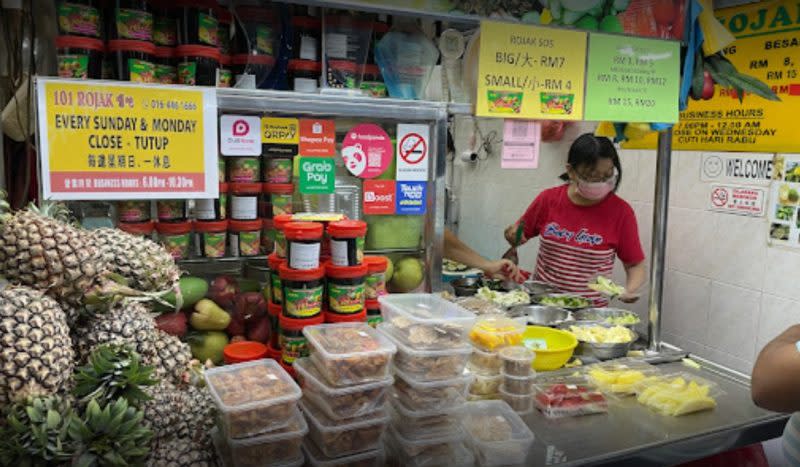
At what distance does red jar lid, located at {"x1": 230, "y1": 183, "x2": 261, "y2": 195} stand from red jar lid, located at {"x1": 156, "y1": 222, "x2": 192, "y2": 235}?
0.61ft

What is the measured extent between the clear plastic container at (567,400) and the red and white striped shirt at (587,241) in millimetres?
1586

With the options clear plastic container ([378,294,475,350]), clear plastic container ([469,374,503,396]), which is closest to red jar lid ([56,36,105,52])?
clear plastic container ([378,294,475,350])

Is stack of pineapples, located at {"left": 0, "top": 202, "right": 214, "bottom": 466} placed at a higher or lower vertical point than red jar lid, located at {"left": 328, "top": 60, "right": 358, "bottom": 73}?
lower

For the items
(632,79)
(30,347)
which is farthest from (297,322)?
(632,79)

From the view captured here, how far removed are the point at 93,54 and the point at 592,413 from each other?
5.98 feet

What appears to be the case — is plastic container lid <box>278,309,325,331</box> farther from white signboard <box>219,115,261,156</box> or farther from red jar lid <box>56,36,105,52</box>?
red jar lid <box>56,36,105,52</box>

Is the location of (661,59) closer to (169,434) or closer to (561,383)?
(561,383)

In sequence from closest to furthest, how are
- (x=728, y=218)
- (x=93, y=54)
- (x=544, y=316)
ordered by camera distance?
(x=93, y=54) < (x=544, y=316) < (x=728, y=218)

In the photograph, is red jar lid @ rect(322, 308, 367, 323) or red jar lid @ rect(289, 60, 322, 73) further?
red jar lid @ rect(289, 60, 322, 73)

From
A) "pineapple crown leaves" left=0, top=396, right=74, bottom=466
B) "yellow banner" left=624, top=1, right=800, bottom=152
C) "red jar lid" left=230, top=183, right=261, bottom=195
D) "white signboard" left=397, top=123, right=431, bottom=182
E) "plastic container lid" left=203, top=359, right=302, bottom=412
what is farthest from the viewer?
"yellow banner" left=624, top=1, right=800, bottom=152

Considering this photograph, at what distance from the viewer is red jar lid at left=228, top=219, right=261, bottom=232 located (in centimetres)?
185

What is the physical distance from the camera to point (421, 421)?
57.8 inches

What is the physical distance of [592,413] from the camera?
5.89 feet

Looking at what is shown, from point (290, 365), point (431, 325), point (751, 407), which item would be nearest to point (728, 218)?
point (751, 407)
